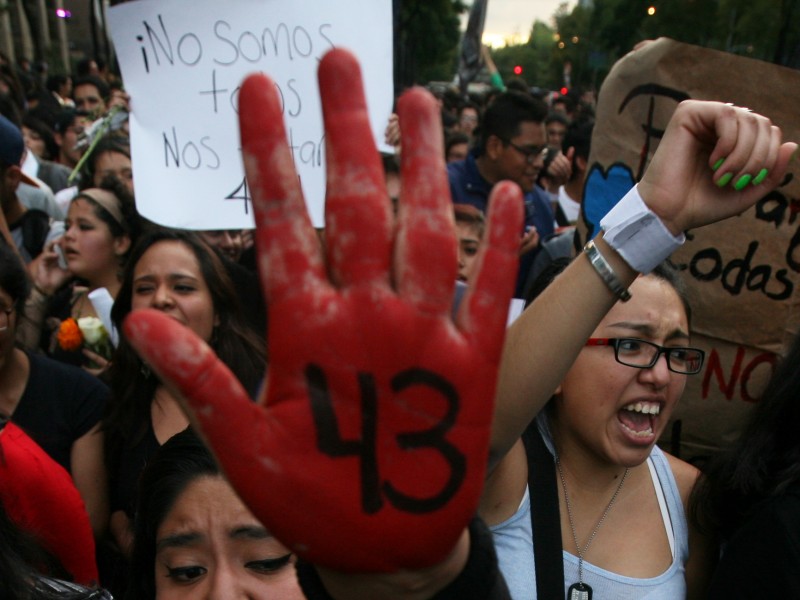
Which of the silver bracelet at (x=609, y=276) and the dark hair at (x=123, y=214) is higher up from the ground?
the silver bracelet at (x=609, y=276)

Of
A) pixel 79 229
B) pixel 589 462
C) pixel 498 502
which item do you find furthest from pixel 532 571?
pixel 79 229

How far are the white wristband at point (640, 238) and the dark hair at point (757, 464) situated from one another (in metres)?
0.77

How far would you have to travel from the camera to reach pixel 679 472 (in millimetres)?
2010

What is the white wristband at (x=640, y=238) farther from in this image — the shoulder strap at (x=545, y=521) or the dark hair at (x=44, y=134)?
the dark hair at (x=44, y=134)

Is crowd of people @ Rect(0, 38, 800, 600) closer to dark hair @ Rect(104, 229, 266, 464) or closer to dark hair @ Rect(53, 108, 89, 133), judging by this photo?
dark hair @ Rect(104, 229, 266, 464)

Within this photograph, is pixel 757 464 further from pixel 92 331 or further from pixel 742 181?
pixel 92 331

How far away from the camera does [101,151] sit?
16.5ft

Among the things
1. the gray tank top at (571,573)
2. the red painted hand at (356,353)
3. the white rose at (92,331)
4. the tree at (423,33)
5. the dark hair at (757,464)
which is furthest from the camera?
the tree at (423,33)

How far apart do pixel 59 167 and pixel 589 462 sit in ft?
18.5

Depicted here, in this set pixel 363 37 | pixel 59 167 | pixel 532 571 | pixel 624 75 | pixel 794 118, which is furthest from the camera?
pixel 59 167

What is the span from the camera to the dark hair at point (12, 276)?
2.64 meters

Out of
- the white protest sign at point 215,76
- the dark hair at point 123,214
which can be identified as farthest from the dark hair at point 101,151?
the white protest sign at point 215,76

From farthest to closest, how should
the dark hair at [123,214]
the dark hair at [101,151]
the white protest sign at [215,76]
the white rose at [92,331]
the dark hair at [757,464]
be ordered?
the dark hair at [101,151] < the dark hair at [123,214] < the white rose at [92,331] < the white protest sign at [215,76] < the dark hair at [757,464]

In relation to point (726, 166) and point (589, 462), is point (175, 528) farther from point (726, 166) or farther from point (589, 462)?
point (726, 166)
